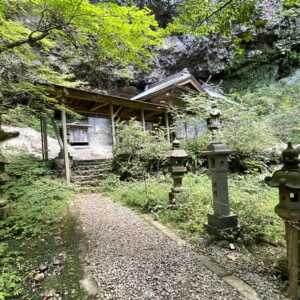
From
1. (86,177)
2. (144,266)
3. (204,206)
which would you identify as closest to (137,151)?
(86,177)

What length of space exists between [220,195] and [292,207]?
4.13 feet

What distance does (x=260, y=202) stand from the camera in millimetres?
4293

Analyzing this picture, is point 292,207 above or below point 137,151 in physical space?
below

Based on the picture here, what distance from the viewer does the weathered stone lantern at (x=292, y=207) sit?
195cm

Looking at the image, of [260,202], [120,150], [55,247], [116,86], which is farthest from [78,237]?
[116,86]

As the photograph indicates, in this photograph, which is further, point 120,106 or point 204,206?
point 120,106

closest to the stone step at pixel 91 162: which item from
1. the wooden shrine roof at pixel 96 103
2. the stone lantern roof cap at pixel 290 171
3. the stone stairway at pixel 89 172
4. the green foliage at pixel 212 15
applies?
the stone stairway at pixel 89 172

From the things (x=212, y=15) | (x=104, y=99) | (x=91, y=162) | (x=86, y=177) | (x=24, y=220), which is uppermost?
(x=104, y=99)

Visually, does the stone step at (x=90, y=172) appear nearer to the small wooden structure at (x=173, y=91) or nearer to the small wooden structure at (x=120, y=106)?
the small wooden structure at (x=120, y=106)

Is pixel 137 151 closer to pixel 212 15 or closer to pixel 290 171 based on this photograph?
pixel 212 15

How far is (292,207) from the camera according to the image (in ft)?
6.43

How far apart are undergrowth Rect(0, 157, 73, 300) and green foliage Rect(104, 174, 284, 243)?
1.70 metres

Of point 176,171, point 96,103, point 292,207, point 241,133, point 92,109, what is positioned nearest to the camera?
point 292,207

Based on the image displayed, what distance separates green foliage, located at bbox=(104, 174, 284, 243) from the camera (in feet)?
10.6
